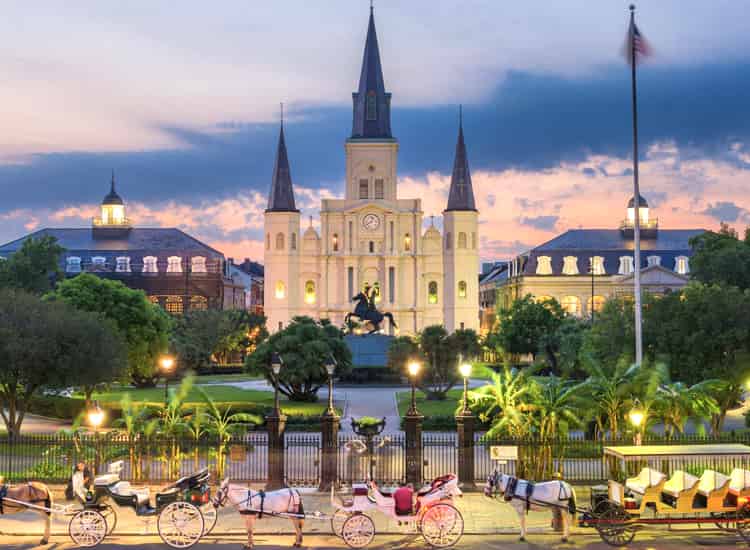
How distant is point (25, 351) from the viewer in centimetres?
2900

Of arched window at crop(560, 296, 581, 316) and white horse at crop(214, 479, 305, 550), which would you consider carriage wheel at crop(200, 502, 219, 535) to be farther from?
arched window at crop(560, 296, 581, 316)

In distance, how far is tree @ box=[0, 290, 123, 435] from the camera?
29219mm

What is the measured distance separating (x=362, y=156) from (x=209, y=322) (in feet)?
118

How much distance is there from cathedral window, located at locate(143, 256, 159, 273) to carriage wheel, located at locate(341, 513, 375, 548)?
→ 8732cm

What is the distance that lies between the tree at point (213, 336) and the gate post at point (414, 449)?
4076cm

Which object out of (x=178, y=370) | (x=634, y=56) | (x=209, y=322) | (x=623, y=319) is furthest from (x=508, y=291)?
(x=634, y=56)

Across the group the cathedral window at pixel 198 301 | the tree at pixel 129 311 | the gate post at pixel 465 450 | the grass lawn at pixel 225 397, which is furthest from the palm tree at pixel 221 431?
the cathedral window at pixel 198 301

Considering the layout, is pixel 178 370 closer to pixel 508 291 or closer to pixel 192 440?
pixel 192 440

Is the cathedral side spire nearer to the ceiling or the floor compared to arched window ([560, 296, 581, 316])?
nearer to the ceiling

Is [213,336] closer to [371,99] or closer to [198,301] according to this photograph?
[198,301]

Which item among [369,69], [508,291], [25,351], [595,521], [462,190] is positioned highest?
[369,69]

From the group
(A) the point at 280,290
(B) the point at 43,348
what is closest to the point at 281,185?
(A) the point at 280,290

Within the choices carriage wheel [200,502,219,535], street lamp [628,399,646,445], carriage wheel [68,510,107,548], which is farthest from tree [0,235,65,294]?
street lamp [628,399,646,445]

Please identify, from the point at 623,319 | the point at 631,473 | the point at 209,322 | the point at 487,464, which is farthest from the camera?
the point at 209,322
